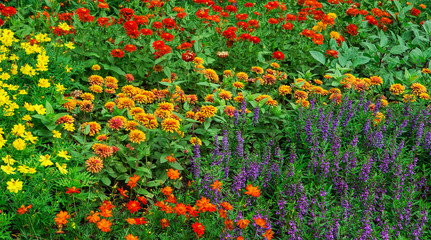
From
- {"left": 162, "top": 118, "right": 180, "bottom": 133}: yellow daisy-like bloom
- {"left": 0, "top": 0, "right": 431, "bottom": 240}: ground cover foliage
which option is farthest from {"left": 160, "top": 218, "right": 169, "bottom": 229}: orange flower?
{"left": 162, "top": 118, "right": 180, "bottom": 133}: yellow daisy-like bloom

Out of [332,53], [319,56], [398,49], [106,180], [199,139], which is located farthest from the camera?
[398,49]

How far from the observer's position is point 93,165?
9.13ft

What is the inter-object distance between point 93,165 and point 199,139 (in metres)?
0.91

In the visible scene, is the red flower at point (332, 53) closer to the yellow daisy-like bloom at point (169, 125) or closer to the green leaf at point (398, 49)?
the green leaf at point (398, 49)

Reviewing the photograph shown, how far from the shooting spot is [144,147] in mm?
3211

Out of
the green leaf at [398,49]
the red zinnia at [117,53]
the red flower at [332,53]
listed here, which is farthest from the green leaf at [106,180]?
the green leaf at [398,49]

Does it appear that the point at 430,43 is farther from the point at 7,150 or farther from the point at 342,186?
the point at 7,150

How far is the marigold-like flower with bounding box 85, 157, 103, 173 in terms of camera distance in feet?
9.09

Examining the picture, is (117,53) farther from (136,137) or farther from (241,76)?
(136,137)

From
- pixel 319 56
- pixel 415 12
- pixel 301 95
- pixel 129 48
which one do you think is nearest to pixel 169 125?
pixel 129 48

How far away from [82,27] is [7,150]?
1918 millimetres

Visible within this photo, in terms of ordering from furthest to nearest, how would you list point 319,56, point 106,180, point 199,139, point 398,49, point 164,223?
point 398,49 < point 319,56 < point 199,139 < point 106,180 < point 164,223

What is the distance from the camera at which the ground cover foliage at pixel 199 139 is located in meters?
2.62

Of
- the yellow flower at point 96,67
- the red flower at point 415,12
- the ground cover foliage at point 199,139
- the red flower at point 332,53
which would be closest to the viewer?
the ground cover foliage at point 199,139
